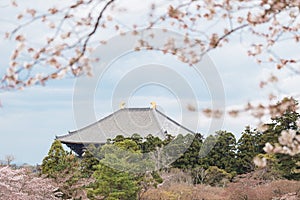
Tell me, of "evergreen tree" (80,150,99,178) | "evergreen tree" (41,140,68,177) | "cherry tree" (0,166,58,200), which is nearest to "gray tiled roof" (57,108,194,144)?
"evergreen tree" (80,150,99,178)

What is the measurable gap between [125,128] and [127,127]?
9 cm

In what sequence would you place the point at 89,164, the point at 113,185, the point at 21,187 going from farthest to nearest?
the point at 89,164 → the point at 113,185 → the point at 21,187

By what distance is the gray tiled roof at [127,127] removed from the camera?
1576 centimetres

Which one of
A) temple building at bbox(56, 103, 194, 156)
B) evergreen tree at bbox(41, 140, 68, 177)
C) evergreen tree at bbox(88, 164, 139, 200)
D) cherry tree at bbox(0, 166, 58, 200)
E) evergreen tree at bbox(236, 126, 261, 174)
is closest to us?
cherry tree at bbox(0, 166, 58, 200)

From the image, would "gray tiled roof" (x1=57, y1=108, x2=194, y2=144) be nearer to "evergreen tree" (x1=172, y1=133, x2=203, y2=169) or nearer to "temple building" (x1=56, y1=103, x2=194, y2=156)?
"temple building" (x1=56, y1=103, x2=194, y2=156)

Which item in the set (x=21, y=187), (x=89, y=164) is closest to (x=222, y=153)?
(x=89, y=164)

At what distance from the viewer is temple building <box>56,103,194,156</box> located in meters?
15.7

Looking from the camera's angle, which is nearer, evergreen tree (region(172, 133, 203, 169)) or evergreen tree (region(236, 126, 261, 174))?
evergreen tree (region(236, 126, 261, 174))

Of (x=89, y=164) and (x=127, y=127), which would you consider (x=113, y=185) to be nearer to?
(x=89, y=164)

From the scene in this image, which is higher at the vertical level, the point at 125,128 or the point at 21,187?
the point at 125,128

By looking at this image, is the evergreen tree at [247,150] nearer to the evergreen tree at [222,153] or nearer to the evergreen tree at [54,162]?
the evergreen tree at [222,153]

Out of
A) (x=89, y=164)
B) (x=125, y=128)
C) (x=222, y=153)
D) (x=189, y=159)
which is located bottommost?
(x=89, y=164)

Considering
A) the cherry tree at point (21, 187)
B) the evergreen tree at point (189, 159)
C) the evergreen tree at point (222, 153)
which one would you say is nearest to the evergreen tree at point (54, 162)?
the cherry tree at point (21, 187)

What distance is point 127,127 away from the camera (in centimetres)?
1600
